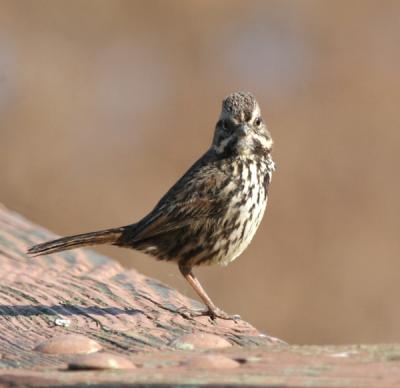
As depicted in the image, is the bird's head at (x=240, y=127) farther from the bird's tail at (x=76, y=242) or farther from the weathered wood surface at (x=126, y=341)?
the weathered wood surface at (x=126, y=341)

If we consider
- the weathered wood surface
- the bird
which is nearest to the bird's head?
the bird

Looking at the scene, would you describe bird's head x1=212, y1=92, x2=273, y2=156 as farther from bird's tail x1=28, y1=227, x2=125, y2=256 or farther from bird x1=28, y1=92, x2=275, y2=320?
bird's tail x1=28, y1=227, x2=125, y2=256

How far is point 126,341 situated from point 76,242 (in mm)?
2062

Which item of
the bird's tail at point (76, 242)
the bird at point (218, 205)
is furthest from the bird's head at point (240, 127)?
the bird's tail at point (76, 242)

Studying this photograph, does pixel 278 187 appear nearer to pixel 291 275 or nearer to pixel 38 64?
pixel 291 275

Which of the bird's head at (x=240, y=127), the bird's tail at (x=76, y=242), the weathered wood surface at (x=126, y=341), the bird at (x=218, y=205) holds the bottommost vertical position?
the weathered wood surface at (x=126, y=341)

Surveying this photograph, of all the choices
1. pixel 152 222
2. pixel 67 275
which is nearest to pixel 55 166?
pixel 152 222

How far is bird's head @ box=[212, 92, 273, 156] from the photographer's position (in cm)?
601

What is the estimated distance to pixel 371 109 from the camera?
1361cm

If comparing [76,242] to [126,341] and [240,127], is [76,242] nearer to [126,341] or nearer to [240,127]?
[240,127]

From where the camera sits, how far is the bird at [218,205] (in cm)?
588

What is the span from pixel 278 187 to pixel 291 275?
4.91 ft

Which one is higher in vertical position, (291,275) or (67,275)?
(291,275)

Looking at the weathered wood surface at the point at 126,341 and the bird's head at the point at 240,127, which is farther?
the bird's head at the point at 240,127
